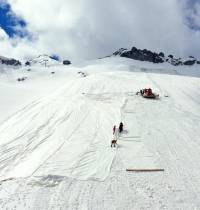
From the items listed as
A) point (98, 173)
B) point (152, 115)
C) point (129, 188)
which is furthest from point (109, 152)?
point (152, 115)

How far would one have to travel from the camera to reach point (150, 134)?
3186cm

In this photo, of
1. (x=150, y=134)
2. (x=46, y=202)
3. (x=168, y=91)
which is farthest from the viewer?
(x=168, y=91)

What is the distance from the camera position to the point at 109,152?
26906 millimetres

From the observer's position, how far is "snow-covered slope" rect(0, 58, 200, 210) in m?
20.0

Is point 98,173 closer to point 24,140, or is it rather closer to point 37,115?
point 24,140

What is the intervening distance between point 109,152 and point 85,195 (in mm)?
7153

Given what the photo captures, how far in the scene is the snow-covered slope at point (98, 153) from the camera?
20.0 m

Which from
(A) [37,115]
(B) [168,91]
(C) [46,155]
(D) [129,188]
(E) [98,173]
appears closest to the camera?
(D) [129,188]

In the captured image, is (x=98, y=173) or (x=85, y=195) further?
(x=98, y=173)

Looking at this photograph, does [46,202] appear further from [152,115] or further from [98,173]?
[152,115]

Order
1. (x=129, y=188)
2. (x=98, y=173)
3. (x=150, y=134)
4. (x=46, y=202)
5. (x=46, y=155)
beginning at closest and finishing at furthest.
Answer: (x=46, y=202)
(x=129, y=188)
(x=98, y=173)
(x=46, y=155)
(x=150, y=134)

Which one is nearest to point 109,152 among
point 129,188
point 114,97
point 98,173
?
point 98,173

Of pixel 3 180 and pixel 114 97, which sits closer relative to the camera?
pixel 3 180

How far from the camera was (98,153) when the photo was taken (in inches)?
1048
